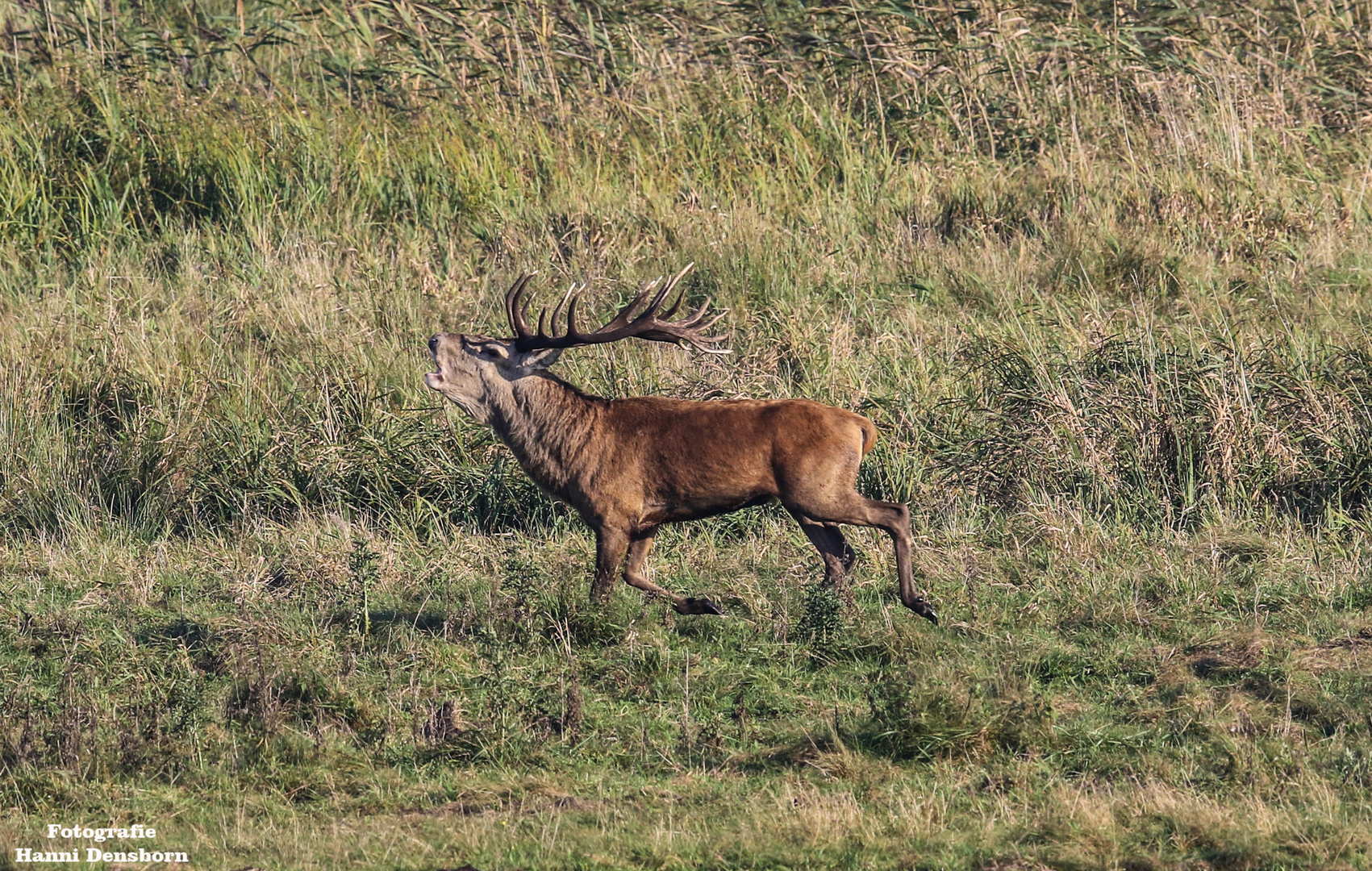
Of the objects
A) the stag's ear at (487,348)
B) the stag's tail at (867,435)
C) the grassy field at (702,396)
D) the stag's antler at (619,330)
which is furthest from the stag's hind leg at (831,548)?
the stag's ear at (487,348)

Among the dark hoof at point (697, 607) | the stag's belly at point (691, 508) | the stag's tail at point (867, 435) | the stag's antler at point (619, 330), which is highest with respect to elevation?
the stag's antler at point (619, 330)

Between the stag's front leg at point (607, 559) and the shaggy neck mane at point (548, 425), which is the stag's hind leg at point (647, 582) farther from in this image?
the shaggy neck mane at point (548, 425)

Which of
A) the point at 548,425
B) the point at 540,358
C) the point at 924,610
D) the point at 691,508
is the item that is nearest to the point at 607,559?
the point at 691,508

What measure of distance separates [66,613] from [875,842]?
4240 mm

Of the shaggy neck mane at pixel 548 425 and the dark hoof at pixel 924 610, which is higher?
the shaggy neck mane at pixel 548 425

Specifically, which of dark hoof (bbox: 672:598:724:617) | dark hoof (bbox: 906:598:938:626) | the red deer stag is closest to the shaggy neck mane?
the red deer stag

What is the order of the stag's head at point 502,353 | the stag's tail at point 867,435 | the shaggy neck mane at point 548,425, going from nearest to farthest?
the stag's tail at point 867,435
the shaggy neck mane at point 548,425
the stag's head at point 502,353

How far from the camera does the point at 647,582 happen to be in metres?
7.76

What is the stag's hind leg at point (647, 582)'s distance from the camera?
7617 millimetres

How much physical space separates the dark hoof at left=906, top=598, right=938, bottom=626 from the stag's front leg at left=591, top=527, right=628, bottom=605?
131 centimetres

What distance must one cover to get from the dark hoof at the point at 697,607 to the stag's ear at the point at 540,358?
1.48 metres

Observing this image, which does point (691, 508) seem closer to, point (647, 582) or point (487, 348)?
point (647, 582)

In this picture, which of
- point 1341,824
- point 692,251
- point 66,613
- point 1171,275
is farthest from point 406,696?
point 1171,275

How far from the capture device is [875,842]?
18.3ft
